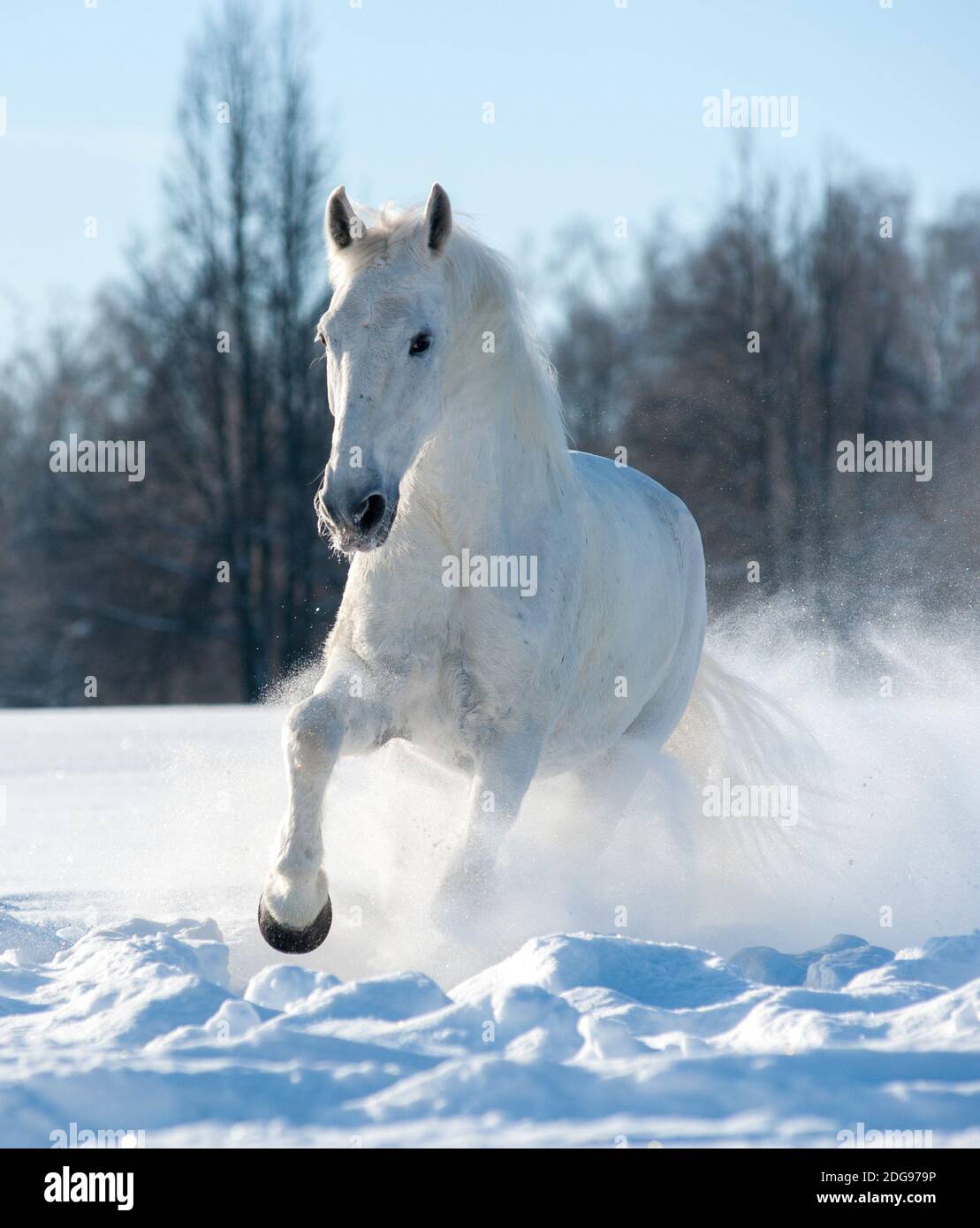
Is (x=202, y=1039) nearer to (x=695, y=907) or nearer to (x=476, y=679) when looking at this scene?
(x=476, y=679)

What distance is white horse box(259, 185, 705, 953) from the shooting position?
3592 mm

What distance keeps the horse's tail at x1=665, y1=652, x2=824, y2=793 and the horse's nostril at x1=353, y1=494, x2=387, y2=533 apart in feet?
10.6

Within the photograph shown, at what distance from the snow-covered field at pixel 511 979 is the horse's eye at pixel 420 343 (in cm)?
158

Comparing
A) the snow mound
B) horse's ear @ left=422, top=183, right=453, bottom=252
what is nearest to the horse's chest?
the snow mound

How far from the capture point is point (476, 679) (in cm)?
404

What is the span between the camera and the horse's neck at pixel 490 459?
4.10m

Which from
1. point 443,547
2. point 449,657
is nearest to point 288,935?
point 449,657

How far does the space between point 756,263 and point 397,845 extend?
70.0 feet

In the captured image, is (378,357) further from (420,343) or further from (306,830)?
(306,830)

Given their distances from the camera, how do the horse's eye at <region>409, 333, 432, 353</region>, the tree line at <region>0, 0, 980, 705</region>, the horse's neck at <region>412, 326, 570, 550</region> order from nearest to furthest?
the horse's eye at <region>409, 333, 432, 353</region>, the horse's neck at <region>412, 326, 570, 550</region>, the tree line at <region>0, 0, 980, 705</region>

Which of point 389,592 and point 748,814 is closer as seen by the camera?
point 389,592

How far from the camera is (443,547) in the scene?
4.08 metres

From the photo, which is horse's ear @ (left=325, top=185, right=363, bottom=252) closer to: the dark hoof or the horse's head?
the horse's head
